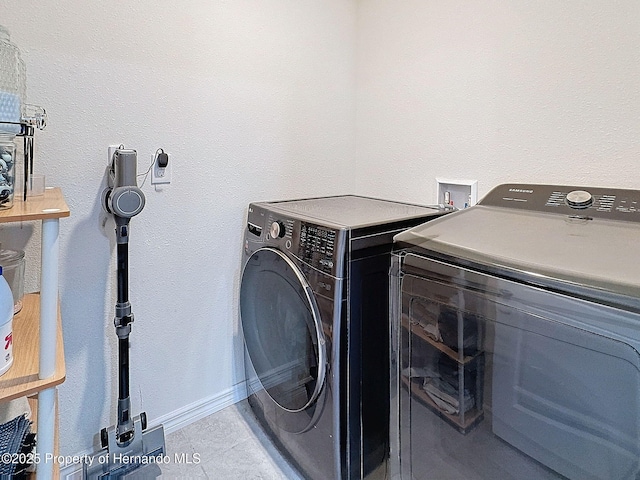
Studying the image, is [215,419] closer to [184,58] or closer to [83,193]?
[83,193]

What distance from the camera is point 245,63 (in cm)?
159

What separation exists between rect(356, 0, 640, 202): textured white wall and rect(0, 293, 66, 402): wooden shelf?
145cm

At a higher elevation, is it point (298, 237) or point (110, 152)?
point (110, 152)

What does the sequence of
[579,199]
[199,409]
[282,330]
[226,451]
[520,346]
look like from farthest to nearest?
[199,409] → [226,451] → [282,330] → [579,199] → [520,346]

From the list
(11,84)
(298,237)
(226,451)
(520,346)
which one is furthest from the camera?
(226,451)

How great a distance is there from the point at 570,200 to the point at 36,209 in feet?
4.60

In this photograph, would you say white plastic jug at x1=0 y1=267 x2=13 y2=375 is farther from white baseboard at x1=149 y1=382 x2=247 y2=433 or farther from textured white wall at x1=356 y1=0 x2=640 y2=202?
textured white wall at x1=356 y1=0 x2=640 y2=202

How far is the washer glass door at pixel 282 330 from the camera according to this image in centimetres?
123

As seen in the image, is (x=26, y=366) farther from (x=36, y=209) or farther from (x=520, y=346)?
(x=520, y=346)

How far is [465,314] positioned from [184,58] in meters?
1.33

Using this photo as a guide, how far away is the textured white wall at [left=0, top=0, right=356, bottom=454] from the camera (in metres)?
→ 1.24

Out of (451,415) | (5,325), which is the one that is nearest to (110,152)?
(5,325)

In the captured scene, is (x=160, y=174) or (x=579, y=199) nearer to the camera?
(x=579, y=199)

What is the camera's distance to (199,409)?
1.68m
